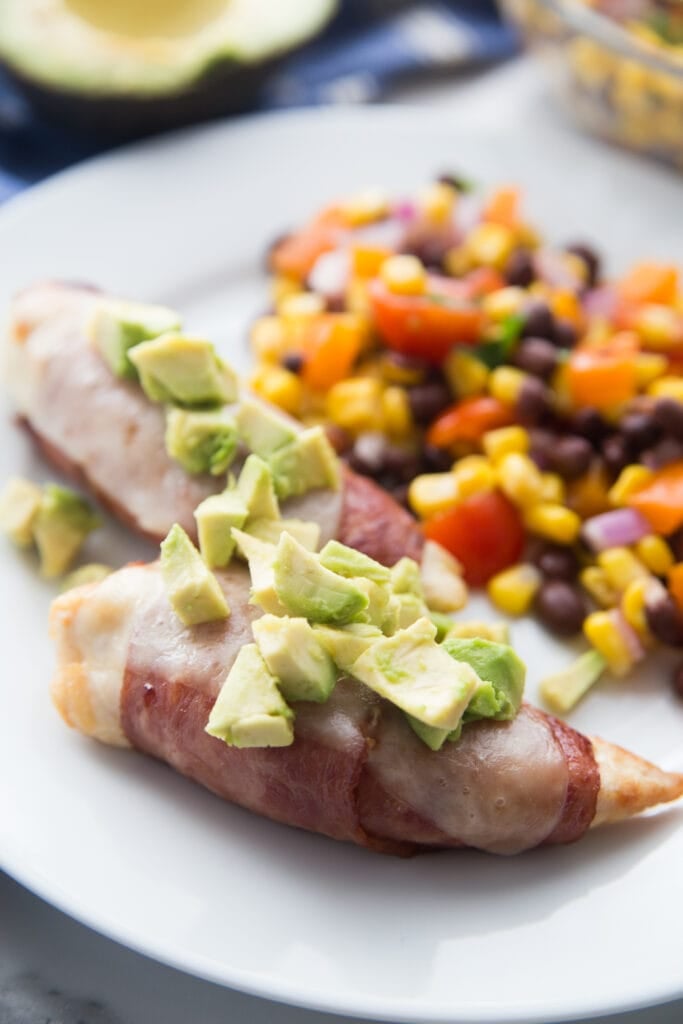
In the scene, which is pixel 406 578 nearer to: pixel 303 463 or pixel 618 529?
pixel 303 463

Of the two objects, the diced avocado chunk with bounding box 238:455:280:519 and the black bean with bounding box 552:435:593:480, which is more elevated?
the diced avocado chunk with bounding box 238:455:280:519

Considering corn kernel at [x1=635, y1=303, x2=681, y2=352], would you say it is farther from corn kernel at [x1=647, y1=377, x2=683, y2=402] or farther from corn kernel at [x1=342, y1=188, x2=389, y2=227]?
corn kernel at [x1=342, y1=188, x2=389, y2=227]

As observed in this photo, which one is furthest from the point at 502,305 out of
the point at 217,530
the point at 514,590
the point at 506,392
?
the point at 217,530

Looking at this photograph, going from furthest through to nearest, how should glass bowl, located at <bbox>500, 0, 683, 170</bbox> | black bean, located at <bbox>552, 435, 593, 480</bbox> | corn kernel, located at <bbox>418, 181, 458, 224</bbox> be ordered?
glass bowl, located at <bbox>500, 0, 683, 170</bbox> < corn kernel, located at <bbox>418, 181, 458, 224</bbox> < black bean, located at <bbox>552, 435, 593, 480</bbox>

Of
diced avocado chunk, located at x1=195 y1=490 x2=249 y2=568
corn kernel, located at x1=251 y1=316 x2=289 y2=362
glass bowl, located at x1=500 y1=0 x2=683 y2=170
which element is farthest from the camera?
glass bowl, located at x1=500 y1=0 x2=683 y2=170

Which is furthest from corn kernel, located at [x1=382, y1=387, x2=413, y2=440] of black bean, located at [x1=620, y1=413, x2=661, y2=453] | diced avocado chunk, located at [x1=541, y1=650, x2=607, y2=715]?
diced avocado chunk, located at [x1=541, y1=650, x2=607, y2=715]

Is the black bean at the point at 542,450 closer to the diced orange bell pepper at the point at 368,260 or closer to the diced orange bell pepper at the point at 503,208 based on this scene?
the diced orange bell pepper at the point at 368,260
